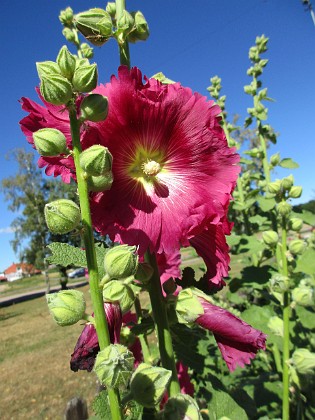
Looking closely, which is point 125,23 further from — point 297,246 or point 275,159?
point 275,159

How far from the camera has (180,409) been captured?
30.0 inches

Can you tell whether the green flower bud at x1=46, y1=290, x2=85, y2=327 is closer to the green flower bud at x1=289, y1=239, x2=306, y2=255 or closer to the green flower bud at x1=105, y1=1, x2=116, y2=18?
the green flower bud at x1=105, y1=1, x2=116, y2=18

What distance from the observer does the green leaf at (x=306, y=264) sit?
2.06 meters

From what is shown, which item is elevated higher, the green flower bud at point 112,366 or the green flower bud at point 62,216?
the green flower bud at point 62,216

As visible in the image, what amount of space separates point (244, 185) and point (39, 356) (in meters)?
5.99

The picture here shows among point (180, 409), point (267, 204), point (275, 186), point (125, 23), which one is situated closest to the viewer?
point (180, 409)

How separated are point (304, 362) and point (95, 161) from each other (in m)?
1.37

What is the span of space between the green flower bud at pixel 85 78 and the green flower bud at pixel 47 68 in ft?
0.14

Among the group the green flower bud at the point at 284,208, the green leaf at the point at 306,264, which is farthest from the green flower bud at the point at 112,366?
the green leaf at the point at 306,264

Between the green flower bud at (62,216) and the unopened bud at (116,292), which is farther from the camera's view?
the unopened bud at (116,292)

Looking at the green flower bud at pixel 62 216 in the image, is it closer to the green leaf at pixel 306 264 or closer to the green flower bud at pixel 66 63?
the green flower bud at pixel 66 63

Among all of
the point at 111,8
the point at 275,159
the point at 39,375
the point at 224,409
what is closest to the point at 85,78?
the point at 111,8

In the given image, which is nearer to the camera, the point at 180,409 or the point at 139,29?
the point at 180,409

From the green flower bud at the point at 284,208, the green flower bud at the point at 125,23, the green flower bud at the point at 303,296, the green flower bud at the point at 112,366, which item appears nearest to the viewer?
the green flower bud at the point at 112,366
